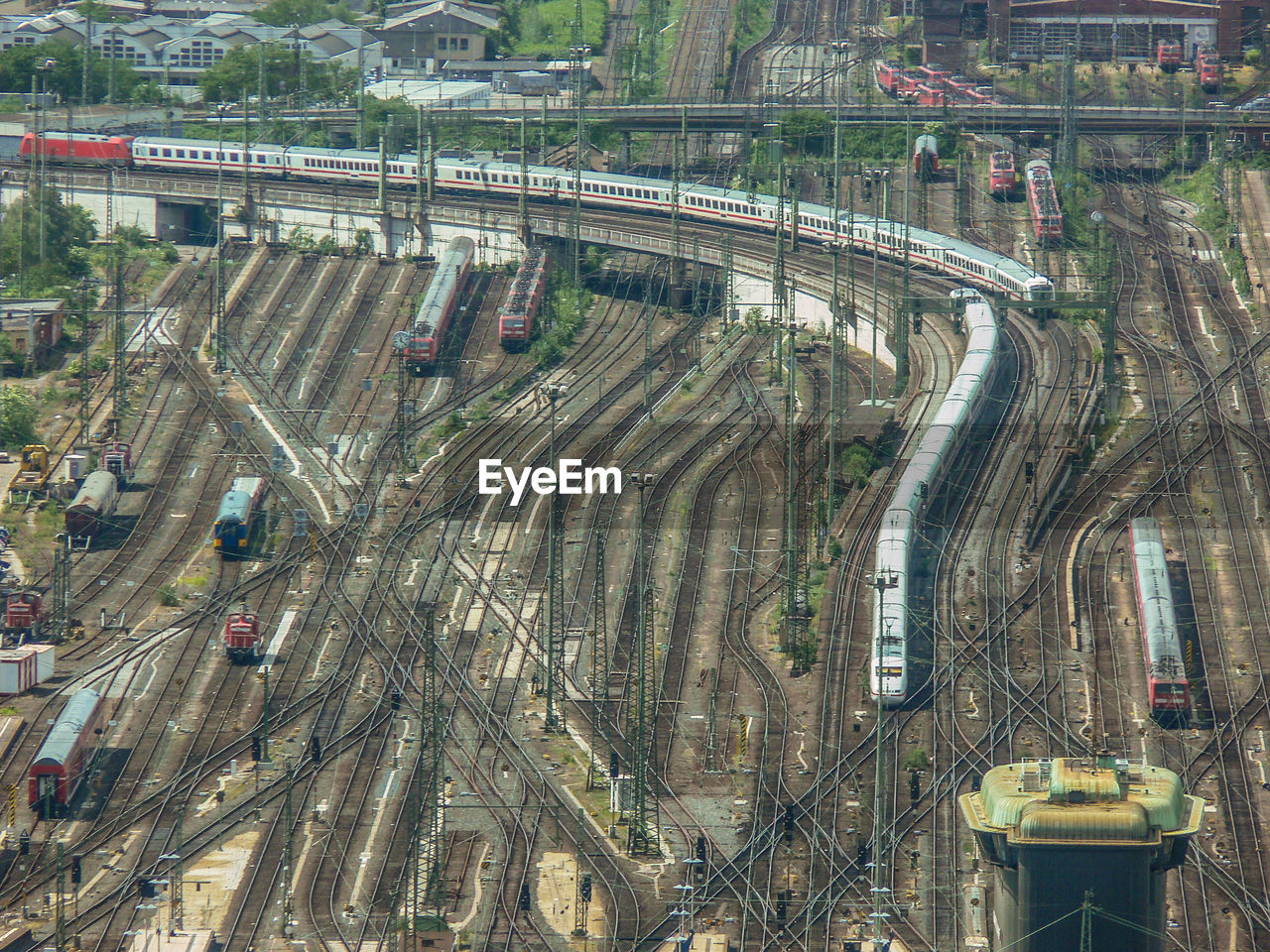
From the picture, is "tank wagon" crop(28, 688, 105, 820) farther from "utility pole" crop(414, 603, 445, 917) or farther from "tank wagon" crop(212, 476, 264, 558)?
"tank wagon" crop(212, 476, 264, 558)

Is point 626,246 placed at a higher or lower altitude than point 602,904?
higher

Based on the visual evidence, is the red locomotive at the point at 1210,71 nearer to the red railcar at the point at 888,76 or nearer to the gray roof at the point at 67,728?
the red railcar at the point at 888,76

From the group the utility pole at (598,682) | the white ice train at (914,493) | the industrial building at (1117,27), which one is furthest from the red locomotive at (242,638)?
the industrial building at (1117,27)

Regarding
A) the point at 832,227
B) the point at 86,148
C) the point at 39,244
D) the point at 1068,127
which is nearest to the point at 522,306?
the point at 832,227

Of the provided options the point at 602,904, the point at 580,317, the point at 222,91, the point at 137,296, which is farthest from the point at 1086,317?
the point at 222,91

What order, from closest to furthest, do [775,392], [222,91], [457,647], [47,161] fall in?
1. [457,647]
2. [775,392]
3. [47,161]
4. [222,91]

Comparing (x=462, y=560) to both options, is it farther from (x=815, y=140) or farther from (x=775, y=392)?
(x=815, y=140)

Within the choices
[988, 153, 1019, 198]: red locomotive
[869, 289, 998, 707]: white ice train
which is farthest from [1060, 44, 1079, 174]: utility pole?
[869, 289, 998, 707]: white ice train

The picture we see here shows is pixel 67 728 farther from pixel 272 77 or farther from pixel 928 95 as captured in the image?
pixel 928 95
